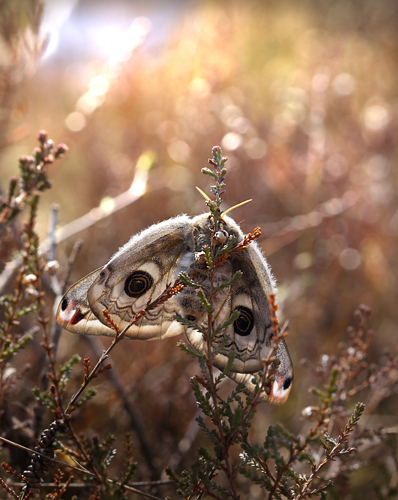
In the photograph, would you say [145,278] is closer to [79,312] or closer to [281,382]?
[79,312]

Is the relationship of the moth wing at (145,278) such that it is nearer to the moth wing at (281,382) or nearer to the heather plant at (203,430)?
the heather plant at (203,430)

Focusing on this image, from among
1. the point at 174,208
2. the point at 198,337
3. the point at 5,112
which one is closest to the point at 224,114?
the point at 174,208

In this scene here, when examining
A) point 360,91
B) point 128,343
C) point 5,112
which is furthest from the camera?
point 360,91

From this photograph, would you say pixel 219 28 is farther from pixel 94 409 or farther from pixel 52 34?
pixel 94 409

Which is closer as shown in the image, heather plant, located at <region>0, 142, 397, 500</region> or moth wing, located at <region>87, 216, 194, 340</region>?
heather plant, located at <region>0, 142, 397, 500</region>

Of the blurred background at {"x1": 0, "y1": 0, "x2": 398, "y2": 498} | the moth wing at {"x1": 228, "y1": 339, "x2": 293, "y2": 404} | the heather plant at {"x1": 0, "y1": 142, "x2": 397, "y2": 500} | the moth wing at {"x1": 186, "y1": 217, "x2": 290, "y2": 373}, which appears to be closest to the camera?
the heather plant at {"x1": 0, "y1": 142, "x2": 397, "y2": 500}

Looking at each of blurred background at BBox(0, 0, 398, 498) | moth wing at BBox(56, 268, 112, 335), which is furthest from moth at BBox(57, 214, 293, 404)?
blurred background at BBox(0, 0, 398, 498)

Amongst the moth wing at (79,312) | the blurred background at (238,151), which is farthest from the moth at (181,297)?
the blurred background at (238,151)

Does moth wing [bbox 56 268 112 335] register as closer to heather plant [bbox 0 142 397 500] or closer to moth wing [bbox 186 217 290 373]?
heather plant [bbox 0 142 397 500]

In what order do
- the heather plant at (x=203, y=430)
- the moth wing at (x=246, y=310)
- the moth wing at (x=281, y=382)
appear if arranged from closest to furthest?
the heather plant at (x=203, y=430) < the moth wing at (x=281, y=382) < the moth wing at (x=246, y=310)
